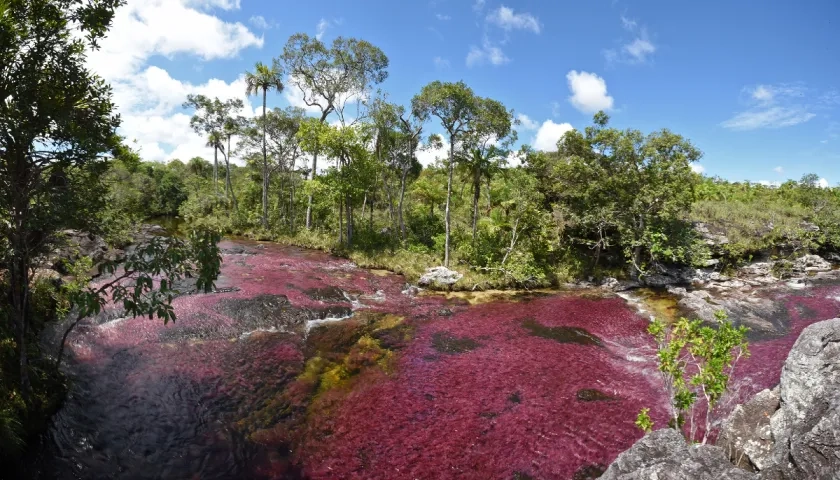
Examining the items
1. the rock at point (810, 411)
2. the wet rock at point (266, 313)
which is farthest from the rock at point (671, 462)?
the wet rock at point (266, 313)

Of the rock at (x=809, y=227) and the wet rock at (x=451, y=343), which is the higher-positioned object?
the rock at (x=809, y=227)

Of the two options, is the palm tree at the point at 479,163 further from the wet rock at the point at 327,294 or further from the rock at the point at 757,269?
the rock at the point at 757,269

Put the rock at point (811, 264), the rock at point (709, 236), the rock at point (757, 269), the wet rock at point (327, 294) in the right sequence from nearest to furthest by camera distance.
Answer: the wet rock at point (327, 294) < the rock at point (757, 269) < the rock at point (709, 236) < the rock at point (811, 264)

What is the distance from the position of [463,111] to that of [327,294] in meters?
13.1

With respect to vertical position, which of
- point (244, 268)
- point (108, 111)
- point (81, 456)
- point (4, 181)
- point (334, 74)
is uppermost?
point (334, 74)

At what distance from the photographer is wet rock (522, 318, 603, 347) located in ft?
48.9

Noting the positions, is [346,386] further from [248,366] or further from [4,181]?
[4,181]

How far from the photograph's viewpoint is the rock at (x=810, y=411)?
450 cm

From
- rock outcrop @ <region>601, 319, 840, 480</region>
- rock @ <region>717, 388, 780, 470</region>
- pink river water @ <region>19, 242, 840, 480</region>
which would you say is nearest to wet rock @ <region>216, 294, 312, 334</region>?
pink river water @ <region>19, 242, 840, 480</region>

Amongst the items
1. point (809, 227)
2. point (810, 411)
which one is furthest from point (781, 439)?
point (809, 227)

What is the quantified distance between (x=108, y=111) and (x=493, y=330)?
1327 centimetres

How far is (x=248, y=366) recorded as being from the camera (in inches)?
460

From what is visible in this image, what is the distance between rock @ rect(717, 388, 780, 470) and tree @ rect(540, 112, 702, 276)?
1702 cm

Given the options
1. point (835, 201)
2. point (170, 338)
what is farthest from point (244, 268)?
point (835, 201)
